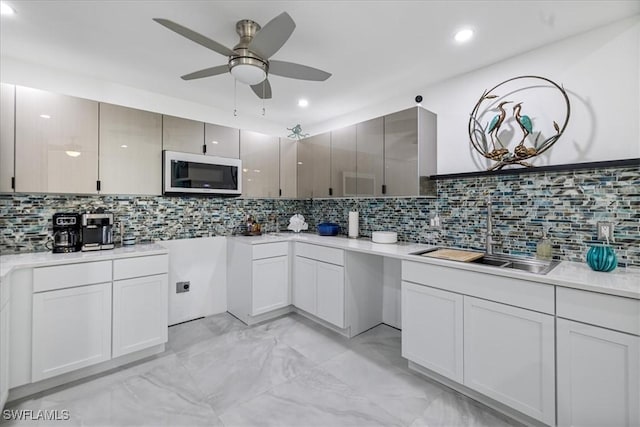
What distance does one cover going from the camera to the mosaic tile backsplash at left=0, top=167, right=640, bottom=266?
1750 millimetres

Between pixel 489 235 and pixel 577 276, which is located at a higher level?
pixel 489 235

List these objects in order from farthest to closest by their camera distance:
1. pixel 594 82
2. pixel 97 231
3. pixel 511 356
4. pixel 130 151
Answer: pixel 130 151 < pixel 97 231 < pixel 594 82 < pixel 511 356

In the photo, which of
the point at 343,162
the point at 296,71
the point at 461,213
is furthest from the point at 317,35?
the point at 461,213

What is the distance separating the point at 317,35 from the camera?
1901mm

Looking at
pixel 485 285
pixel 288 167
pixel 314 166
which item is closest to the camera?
pixel 485 285

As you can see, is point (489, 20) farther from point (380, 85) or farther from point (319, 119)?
point (319, 119)

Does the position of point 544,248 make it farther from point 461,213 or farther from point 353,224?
point 353,224

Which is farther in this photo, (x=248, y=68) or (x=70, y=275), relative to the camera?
(x=70, y=275)

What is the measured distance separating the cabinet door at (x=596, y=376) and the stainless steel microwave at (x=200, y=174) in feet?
9.53

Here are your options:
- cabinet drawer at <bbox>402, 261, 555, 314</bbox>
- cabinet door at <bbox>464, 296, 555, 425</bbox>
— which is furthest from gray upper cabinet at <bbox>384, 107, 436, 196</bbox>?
cabinet door at <bbox>464, 296, 555, 425</bbox>

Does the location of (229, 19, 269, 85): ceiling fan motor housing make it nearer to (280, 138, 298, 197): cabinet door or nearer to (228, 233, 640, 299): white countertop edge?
(228, 233, 640, 299): white countertop edge

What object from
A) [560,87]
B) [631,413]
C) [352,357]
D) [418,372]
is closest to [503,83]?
[560,87]

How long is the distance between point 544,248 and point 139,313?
123 inches

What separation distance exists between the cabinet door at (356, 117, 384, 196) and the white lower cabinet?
85cm
